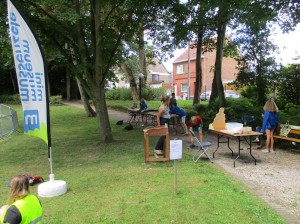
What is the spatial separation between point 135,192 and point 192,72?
4394cm

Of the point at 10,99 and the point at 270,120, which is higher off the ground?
the point at 270,120

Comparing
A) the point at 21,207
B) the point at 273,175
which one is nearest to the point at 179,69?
the point at 273,175

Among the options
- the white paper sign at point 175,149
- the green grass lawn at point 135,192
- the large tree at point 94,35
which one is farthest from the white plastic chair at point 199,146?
the large tree at point 94,35

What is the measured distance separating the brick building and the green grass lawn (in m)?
37.9

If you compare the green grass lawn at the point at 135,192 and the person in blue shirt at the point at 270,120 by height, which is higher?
the person in blue shirt at the point at 270,120

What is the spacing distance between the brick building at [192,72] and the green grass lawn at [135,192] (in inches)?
1490

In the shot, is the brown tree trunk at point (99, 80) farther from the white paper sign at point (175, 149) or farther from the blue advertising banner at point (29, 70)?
the white paper sign at point (175, 149)

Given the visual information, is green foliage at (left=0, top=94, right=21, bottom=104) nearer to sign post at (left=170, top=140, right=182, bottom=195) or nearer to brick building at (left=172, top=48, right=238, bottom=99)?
brick building at (left=172, top=48, right=238, bottom=99)

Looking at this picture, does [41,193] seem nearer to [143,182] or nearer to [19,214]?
[143,182]

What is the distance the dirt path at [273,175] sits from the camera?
537 centimetres

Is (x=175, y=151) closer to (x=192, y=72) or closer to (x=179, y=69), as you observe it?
(x=192, y=72)

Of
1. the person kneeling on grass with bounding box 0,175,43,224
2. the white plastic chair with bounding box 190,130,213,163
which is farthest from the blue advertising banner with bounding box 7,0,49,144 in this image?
the white plastic chair with bounding box 190,130,213,163

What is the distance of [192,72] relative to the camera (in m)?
48.6

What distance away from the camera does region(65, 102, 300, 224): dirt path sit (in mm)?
5367
